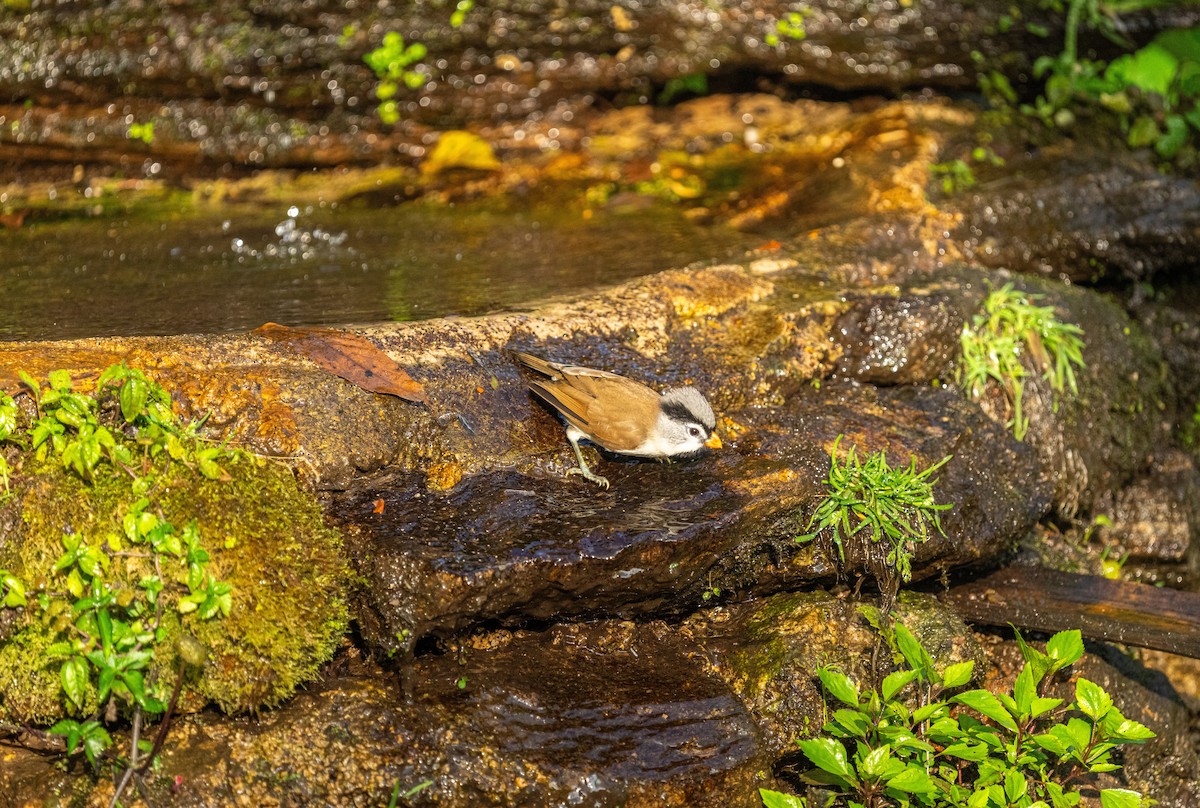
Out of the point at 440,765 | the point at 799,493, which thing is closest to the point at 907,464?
the point at 799,493

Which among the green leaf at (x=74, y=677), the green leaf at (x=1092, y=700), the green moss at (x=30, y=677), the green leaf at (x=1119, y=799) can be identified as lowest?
the green leaf at (x=1119, y=799)

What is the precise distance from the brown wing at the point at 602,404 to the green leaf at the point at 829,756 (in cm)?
149

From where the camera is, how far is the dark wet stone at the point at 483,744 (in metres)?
3.72

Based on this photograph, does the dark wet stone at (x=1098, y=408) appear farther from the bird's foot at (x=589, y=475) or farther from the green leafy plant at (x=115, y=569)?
the green leafy plant at (x=115, y=569)

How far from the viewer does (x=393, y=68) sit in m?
8.69

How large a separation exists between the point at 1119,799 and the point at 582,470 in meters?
2.57

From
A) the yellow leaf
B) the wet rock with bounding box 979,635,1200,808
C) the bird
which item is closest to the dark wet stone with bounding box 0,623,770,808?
the bird

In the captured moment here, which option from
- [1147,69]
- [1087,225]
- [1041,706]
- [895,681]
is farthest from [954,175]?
[895,681]

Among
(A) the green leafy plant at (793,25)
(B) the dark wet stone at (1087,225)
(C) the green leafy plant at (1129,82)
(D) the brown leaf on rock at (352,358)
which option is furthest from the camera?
(A) the green leafy plant at (793,25)

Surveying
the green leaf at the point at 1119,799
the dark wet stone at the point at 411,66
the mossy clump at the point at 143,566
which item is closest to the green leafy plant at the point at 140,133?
the dark wet stone at the point at 411,66

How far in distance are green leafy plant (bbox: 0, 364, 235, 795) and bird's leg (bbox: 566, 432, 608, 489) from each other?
58.8 inches

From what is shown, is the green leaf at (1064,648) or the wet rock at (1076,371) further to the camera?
the wet rock at (1076,371)

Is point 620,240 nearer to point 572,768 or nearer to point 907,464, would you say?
point 907,464

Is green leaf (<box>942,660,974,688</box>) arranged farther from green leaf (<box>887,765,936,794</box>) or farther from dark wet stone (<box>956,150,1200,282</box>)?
dark wet stone (<box>956,150,1200,282</box>)
